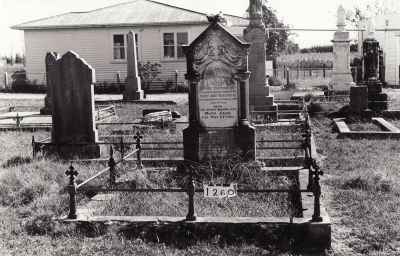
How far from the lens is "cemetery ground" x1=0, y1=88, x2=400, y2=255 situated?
525 centimetres

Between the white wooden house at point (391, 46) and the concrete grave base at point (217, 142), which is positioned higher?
the white wooden house at point (391, 46)

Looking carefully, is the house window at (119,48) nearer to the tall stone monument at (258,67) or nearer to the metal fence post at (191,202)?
the tall stone monument at (258,67)

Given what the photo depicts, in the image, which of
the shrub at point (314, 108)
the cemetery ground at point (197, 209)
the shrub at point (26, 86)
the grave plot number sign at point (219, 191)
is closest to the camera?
the cemetery ground at point (197, 209)

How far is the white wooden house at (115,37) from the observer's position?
29531 mm

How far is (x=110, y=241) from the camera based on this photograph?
5480 mm

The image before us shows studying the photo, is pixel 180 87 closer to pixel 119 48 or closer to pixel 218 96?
pixel 119 48

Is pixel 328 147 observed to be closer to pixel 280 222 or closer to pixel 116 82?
pixel 280 222

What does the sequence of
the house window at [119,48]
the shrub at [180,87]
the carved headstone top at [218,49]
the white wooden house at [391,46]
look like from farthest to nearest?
the house window at [119,48] → the shrub at [180,87] → the white wooden house at [391,46] → the carved headstone top at [218,49]

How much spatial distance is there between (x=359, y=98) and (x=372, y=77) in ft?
9.35

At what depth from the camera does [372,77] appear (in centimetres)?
1692

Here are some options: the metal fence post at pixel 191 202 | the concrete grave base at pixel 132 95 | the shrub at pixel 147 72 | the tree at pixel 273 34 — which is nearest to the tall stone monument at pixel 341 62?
the concrete grave base at pixel 132 95

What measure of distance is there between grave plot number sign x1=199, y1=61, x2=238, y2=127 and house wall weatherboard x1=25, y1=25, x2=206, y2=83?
71.1 feet

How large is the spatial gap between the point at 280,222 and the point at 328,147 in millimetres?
5687

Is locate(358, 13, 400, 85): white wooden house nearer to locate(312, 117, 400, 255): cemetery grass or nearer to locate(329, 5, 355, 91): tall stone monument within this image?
locate(329, 5, 355, 91): tall stone monument
